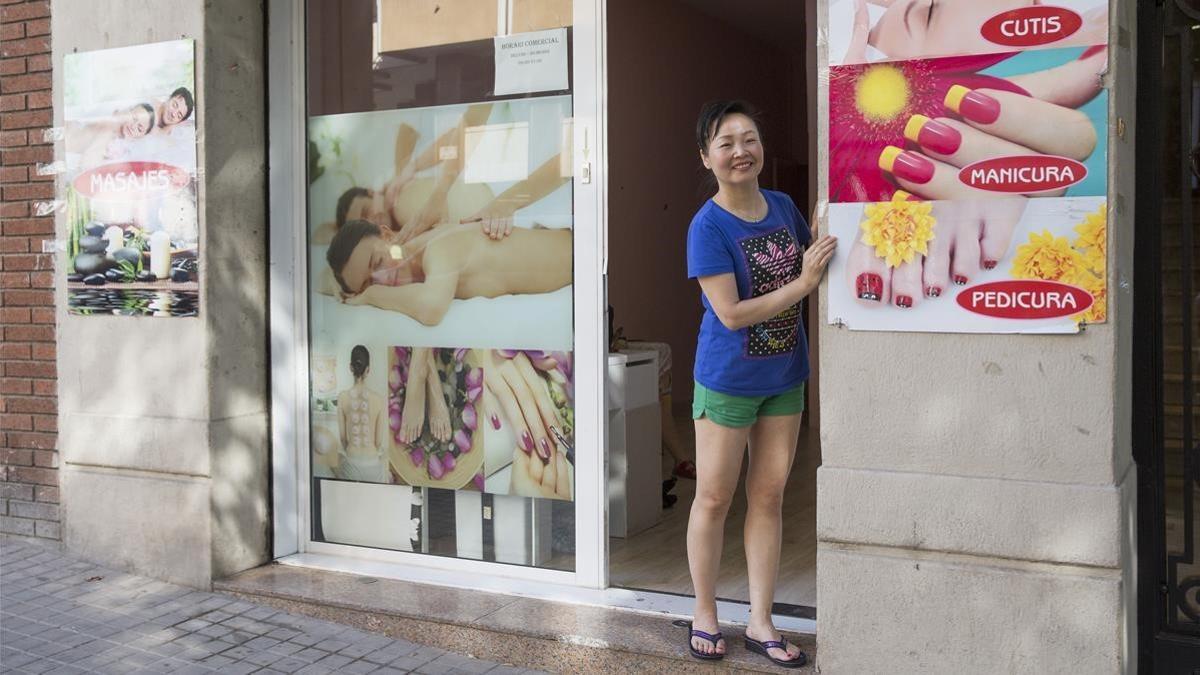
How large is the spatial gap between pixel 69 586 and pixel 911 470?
3.64 metres

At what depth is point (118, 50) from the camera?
5133mm

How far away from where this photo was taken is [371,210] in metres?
5.07

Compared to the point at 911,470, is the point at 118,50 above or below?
above

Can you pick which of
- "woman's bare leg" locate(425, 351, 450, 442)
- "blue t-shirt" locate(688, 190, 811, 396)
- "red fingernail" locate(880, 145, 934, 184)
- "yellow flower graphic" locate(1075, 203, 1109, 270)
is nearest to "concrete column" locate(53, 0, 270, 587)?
"woman's bare leg" locate(425, 351, 450, 442)

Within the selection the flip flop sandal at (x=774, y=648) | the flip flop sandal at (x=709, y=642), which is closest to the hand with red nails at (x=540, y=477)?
the flip flop sandal at (x=709, y=642)

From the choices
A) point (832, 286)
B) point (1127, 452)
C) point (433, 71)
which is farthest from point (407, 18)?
point (1127, 452)

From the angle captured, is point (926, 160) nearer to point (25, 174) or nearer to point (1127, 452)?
point (1127, 452)

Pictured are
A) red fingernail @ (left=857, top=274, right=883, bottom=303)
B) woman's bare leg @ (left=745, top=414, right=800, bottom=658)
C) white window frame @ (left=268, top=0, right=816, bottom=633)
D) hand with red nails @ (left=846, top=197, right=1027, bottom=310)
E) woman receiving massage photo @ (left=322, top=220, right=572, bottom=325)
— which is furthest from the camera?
woman receiving massage photo @ (left=322, top=220, right=572, bottom=325)

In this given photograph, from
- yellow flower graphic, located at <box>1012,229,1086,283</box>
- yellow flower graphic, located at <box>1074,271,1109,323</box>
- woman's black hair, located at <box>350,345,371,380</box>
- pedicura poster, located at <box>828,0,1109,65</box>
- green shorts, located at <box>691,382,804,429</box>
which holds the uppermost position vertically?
pedicura poster, located at <box>828,0,1109,65</box>

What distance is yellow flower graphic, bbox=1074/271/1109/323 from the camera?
324cm

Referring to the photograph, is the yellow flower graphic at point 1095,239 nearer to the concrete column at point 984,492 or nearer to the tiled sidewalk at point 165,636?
the concrete column at point 984,492

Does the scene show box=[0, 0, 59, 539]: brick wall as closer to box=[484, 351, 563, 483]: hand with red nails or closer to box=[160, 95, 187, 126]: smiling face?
box=[160, 95, 187, 126]: smiling face

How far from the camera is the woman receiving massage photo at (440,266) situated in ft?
15.3

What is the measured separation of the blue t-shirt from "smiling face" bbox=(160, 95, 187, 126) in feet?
8.32
